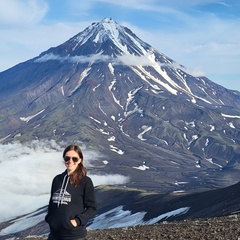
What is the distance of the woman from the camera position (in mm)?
11383

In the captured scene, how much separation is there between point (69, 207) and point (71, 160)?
1199 mm

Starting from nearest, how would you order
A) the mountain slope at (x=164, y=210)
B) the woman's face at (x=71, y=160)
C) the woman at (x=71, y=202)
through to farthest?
1. the woman at (x=71, y=202)
2. the woman's face at (x=71, y=160)
3. the mountain slope at (x=164, y=210)

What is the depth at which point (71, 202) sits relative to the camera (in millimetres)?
11656

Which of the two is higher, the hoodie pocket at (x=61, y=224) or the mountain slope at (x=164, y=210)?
the hoodie pocket at (x=61, y=224)

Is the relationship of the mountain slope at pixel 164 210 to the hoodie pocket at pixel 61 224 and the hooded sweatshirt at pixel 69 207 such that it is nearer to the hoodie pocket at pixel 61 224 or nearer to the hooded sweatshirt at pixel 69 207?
the hooded sweatshirt at pixel 69 207

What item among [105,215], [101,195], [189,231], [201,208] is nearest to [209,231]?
[189,231]

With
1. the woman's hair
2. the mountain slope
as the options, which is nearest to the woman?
the woman's hair

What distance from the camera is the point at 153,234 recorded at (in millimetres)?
27578

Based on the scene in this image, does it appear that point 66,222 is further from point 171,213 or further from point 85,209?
point 171,213

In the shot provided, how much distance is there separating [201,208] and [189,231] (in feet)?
186

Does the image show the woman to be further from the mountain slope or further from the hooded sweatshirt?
the mountain slope

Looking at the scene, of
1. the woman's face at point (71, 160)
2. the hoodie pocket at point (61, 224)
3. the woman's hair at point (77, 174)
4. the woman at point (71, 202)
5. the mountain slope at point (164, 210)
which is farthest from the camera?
the mountain slope at point (164, 210)

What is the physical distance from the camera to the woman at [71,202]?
37.3 feet

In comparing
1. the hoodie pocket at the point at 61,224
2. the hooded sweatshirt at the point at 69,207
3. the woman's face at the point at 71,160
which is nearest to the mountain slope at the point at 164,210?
the hooded sweatshirt at the point at 69,207
